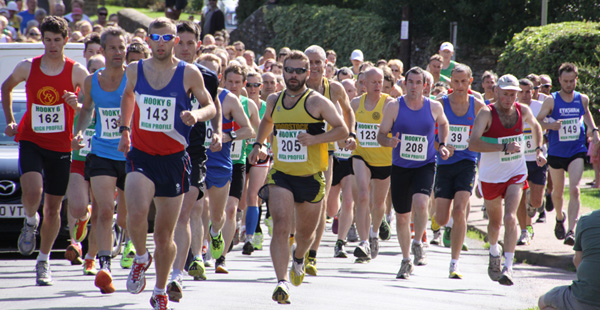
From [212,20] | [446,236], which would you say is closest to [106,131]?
[446,236]

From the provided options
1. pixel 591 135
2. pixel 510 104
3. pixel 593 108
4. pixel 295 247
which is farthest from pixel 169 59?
pixel 593 108

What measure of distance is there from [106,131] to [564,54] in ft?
42.7

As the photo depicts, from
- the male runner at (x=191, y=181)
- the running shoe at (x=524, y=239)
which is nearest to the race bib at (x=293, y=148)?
the male runner at (x=191, y=181)

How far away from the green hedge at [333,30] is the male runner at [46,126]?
2196 cm

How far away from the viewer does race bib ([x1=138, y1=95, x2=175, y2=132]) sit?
7.18 metres

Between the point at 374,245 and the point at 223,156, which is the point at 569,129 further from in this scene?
the point at 223,156

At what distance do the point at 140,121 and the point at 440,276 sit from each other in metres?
4.48

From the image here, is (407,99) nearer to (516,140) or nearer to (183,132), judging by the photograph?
(516,140)

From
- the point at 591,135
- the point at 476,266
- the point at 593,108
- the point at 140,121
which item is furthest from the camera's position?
the point at 593,108

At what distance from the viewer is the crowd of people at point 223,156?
727cm

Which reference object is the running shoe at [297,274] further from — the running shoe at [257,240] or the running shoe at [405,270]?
the running shoe at [257,240]

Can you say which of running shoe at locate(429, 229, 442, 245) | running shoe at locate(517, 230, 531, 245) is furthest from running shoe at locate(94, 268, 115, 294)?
running shoe at locate(429, 229, 442, 245)

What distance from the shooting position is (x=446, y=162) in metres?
10.8

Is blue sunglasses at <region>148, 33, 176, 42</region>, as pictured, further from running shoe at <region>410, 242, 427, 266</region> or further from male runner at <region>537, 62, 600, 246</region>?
male runner at <region>537, 62, 600, 246</region>
